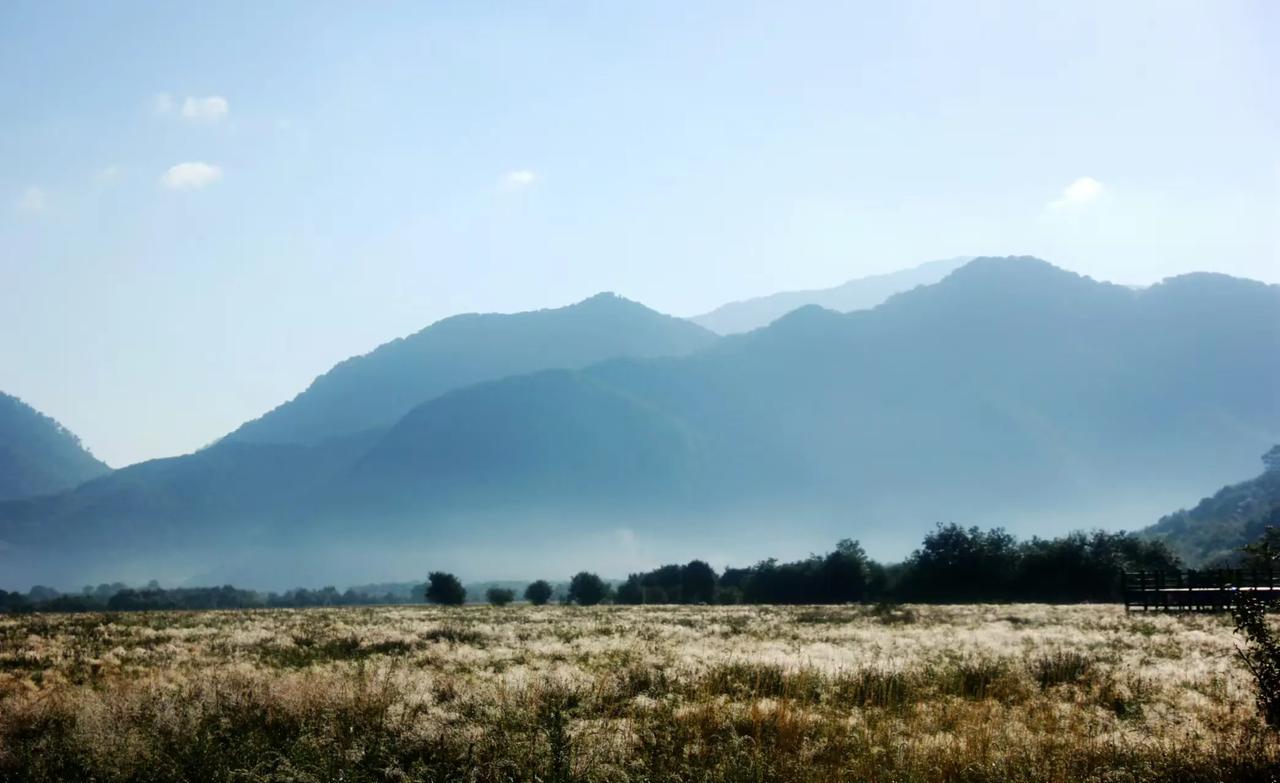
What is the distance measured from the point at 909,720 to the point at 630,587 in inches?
5042

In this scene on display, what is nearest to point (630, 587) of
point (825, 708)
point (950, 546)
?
point (950, 546)

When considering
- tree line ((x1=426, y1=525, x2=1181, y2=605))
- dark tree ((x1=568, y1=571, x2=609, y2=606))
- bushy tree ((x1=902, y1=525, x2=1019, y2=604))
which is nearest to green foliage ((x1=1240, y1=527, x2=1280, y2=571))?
tree line ((x1=426, y1=525, x2=1181, y2=605))

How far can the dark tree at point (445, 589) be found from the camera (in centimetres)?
11738

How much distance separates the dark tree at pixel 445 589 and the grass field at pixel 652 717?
94.5 m

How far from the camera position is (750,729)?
43.5 feet

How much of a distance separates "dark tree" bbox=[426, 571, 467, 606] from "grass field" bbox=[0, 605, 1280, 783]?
94472 millimetres

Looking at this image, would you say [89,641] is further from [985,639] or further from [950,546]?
[950,546]

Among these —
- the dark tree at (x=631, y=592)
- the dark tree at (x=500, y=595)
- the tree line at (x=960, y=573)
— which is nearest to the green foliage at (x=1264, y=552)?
the tree line at (x=960, y=573)

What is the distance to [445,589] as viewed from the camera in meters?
118

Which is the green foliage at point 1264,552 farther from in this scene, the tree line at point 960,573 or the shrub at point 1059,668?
the tree line at point 960,573

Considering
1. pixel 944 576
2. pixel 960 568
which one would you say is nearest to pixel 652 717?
pixel 944 576

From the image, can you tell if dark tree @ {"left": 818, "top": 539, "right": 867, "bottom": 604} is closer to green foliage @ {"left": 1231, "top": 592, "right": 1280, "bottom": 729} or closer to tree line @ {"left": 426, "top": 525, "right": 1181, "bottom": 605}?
tree line @ {"left": 426, "top": 525, "right": 1181, "bottom": 605}

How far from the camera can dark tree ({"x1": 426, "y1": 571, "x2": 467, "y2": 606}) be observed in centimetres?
11738

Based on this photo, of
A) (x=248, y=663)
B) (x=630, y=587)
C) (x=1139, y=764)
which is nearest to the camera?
(x=1139, y=764)
